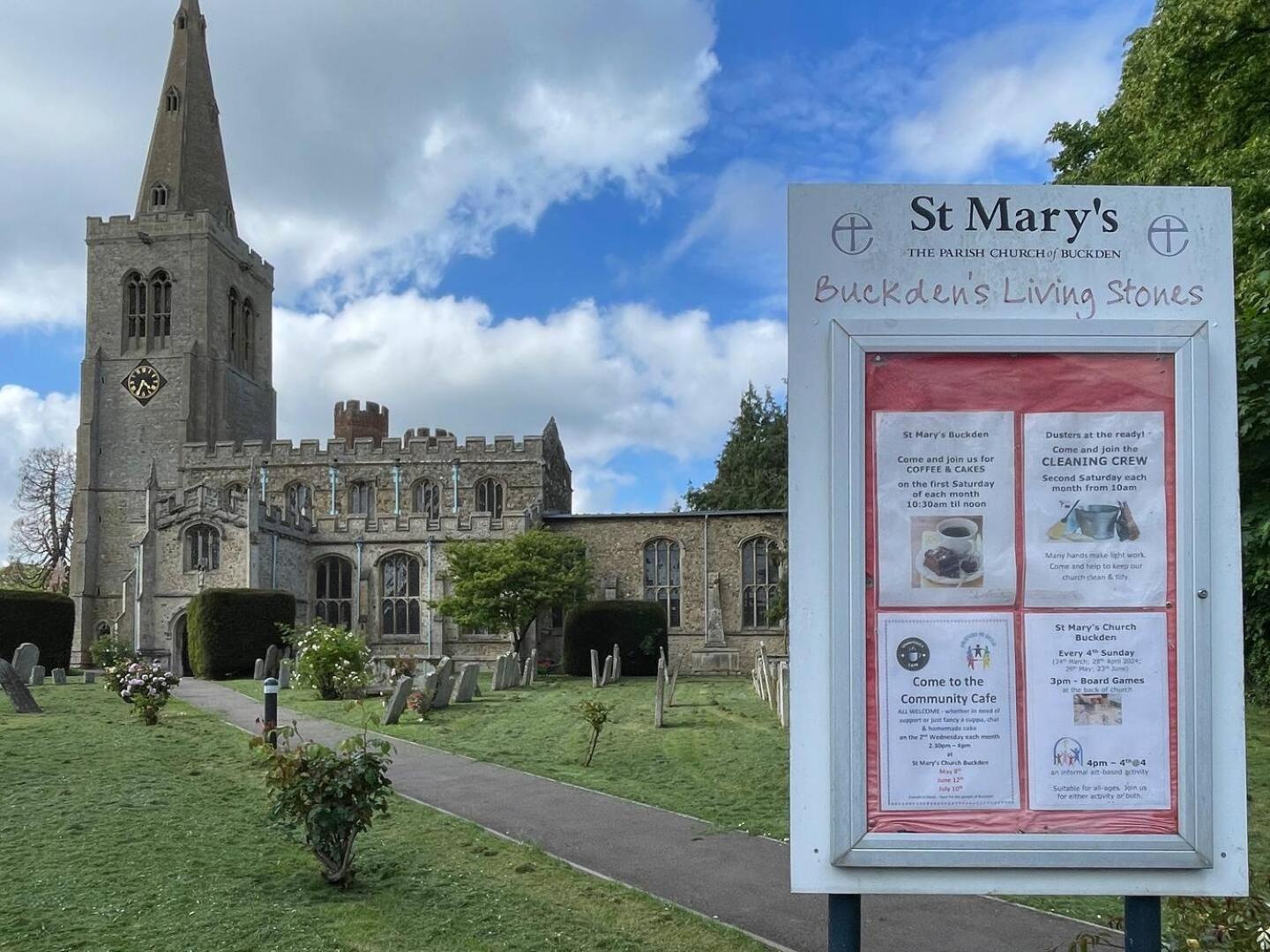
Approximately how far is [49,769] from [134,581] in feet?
76.2

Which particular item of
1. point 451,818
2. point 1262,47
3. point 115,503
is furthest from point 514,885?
point 115,503

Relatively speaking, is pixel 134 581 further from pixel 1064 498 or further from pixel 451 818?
pixel 1064 498

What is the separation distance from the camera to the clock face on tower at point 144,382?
4272 centimetres

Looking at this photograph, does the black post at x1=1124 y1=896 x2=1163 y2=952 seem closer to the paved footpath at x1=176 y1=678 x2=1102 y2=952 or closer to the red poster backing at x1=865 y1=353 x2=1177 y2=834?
the red poster backing at x1=865 y1=353 x2=1177 y2=834

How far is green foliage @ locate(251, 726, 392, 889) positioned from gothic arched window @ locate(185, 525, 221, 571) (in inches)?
1061

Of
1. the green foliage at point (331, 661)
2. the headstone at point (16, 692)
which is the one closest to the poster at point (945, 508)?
the green foliage at point (331, 661)

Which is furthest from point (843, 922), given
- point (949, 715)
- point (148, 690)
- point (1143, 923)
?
point (148, 690)

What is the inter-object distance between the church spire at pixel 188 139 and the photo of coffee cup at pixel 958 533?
47583 mm

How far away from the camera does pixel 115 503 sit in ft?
137

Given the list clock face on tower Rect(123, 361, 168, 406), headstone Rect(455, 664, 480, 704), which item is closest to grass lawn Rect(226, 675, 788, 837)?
headstone Rect(455, 664, 480, 704)

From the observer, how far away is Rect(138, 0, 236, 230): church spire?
44.9m

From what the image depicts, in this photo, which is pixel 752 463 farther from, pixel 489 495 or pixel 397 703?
pixel 397 703

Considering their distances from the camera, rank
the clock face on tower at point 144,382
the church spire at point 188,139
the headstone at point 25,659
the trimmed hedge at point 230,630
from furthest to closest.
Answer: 1. the church spire at point 188,139
2. the clock face on tower at point 144,382
3. the trimmed hedge at point 230,630
4. the headstone at point 25,659

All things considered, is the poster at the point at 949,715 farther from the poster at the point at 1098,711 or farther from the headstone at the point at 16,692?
the headstone at the point at 16,692
